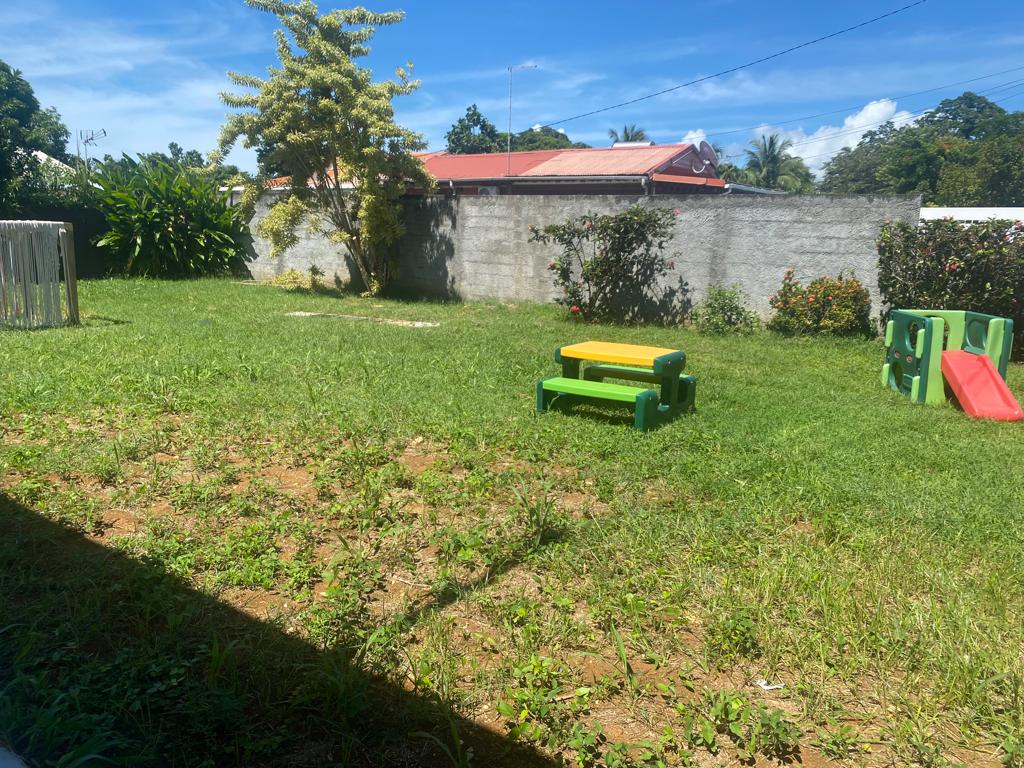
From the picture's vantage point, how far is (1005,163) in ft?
118

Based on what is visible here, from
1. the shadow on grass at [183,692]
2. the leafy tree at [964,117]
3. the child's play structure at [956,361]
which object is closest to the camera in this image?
the shadow on grass at [183,692]

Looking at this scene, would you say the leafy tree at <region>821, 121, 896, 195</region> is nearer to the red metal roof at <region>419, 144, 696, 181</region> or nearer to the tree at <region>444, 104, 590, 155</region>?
the tree at <region>444, 104, 590, 155</region>

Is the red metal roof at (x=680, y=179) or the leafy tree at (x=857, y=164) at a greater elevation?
the leafy tree at (x=857, y=164)

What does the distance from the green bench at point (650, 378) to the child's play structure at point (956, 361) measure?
2.03m

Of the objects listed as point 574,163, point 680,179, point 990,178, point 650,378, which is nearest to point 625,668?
point 650,378

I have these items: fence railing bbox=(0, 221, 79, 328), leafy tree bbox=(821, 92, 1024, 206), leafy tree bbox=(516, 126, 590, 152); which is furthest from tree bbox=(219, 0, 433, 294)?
leafy tree bbox=(516, 126, 590, 152)

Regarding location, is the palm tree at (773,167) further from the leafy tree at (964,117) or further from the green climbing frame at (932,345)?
the green climbing frame at (932,345)

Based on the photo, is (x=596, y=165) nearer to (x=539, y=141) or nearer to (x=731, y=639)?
(x=731, y=639)

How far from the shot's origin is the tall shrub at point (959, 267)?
849cm

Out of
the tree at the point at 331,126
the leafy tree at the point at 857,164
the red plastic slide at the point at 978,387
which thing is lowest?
the red plastic slide at the point at 978,387

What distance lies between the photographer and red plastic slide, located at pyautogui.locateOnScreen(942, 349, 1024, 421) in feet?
19.8

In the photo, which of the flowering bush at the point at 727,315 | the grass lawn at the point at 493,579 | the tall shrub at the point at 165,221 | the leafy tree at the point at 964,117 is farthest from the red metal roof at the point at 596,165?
the leafy tree at the point at 964,117

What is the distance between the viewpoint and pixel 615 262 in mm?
11273

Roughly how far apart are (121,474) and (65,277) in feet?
20.9
